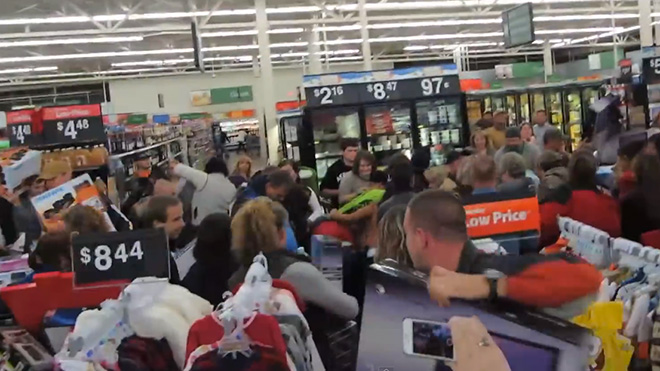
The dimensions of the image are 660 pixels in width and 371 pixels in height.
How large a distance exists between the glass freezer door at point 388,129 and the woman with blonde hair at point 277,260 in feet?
21.6

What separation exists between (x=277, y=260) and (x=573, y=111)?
13016mm

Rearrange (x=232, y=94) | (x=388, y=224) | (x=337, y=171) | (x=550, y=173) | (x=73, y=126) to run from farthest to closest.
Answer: (x=232, y=94), (x=73, y=126), (x=337, y=171), (x=550, y=173), (x=388, y=224)

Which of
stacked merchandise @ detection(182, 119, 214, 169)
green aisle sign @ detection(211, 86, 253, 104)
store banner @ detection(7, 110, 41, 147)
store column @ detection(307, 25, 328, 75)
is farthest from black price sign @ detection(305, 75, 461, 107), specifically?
green aisle sign @ detection(211, 86, 253, 104)

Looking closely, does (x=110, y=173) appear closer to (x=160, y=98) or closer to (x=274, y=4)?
(x=274, y=4)

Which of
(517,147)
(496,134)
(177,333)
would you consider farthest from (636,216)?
(496,134)

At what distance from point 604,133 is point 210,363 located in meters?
7.07

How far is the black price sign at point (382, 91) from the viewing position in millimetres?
9570

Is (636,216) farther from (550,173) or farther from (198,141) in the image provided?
(198,141)

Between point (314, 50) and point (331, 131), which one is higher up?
point (314, 50)

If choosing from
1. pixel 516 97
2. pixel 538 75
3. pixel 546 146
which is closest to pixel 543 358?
pixel 546 146

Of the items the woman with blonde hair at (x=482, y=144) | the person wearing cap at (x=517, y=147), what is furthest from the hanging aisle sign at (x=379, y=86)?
the person wearing cap at (x=517, y=147)

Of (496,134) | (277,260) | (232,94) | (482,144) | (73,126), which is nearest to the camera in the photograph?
(277,260)

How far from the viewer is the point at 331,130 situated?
9.68m

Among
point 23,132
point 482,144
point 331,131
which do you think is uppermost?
point 23,132
